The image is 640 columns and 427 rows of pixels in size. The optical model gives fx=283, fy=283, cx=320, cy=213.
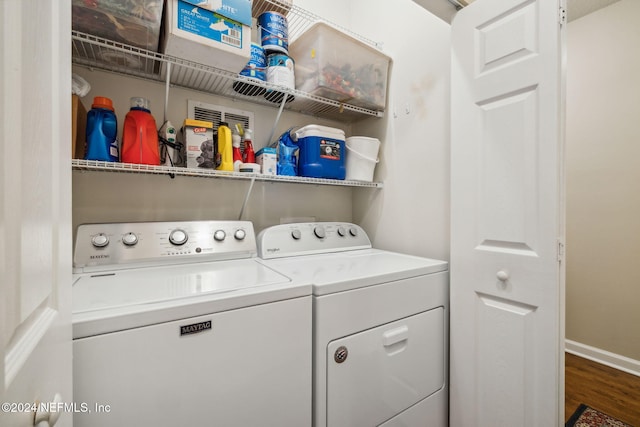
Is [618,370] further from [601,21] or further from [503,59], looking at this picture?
[601,21]

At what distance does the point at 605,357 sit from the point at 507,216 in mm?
2263

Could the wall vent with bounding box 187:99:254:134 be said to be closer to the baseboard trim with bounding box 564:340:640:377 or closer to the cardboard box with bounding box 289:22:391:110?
the cardboard box with bounding box 289:22:391:110

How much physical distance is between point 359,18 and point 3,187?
238cm

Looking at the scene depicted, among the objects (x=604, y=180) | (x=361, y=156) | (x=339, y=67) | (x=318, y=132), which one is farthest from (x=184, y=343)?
(x=604, y=180)

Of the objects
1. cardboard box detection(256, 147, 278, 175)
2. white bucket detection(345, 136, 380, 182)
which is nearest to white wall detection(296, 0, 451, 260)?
white bucket detection(345, 136, 380, 182)

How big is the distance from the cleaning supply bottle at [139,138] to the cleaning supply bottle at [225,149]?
0.28 m

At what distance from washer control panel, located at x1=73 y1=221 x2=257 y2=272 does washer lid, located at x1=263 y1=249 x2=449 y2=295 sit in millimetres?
218

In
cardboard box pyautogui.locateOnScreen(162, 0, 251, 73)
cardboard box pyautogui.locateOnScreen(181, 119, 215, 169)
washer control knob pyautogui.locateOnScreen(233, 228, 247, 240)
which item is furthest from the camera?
washer control knob pyautogui.locateOnScreen(233, 228, 247, 240)

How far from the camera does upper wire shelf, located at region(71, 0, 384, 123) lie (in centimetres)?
115

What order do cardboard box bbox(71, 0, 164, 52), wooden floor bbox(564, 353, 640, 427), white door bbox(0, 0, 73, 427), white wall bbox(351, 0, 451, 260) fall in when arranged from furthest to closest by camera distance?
wooden floor bbox(564, 353, 640, 427)
white wall bbox(351, 0, 451, 260)
cardboard box bbox(71, 0, 164, 52)
white door bbox(0, 0, 73, 427)

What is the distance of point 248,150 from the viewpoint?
1552 mm

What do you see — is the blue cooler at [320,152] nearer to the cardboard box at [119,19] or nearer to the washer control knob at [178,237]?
the washer control knob at [178,237]

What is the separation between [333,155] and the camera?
1.71 meters

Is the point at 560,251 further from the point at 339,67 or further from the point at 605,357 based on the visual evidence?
the point at 605,357
